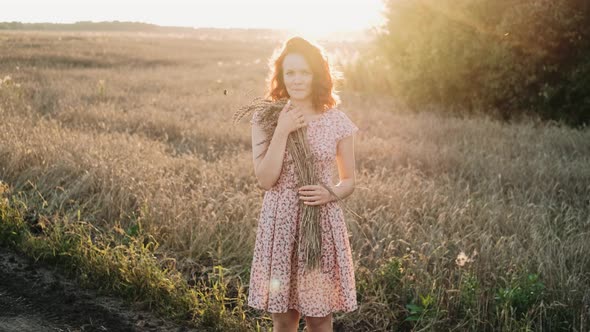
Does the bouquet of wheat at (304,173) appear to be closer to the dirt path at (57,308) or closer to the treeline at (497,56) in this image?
the dirt path at (57,308)

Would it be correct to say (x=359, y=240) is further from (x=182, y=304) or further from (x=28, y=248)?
(x=28, y=248)

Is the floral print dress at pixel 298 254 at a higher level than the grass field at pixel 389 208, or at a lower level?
higher

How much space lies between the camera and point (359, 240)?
4668 mm

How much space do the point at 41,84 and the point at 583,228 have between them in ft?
44.5

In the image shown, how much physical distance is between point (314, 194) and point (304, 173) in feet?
0.41

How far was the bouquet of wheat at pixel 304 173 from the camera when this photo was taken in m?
2.63

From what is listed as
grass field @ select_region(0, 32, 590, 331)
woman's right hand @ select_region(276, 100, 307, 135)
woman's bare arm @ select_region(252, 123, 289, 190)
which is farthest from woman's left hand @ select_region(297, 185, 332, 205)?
grass field @ select_region(0, 32, 590, 331)

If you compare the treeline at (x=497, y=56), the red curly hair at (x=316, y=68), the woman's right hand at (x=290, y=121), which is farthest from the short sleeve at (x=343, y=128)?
the treeline at (x=497, y=56)

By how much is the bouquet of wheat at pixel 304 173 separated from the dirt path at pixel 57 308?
1528 mm

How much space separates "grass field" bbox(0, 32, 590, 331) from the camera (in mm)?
3699

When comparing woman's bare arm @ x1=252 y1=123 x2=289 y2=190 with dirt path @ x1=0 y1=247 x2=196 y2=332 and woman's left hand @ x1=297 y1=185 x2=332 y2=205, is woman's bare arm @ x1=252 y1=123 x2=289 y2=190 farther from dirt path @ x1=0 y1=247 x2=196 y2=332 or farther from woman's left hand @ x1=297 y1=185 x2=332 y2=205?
dirt path @ x1=0 y1=247 x2=196 y2=332

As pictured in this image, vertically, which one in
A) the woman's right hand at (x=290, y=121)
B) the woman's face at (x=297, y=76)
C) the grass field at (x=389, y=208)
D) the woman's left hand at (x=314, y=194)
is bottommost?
the grass field at (x=389, y=208)

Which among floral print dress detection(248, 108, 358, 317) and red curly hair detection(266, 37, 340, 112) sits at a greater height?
red curly hair detection(266, 37, 340, 112)

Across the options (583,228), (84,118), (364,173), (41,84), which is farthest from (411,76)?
(41,84)
